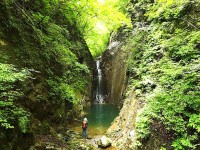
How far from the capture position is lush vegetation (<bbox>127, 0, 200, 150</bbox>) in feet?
21.2

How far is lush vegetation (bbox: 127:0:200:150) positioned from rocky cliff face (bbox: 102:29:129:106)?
12502 mm

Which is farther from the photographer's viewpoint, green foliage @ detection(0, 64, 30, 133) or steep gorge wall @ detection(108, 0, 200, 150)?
steep gorge wall @ detection(108, 0, 200, 150)

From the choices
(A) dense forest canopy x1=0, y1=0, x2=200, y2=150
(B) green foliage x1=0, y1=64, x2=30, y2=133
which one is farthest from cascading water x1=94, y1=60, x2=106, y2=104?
(B) green foliage x1=0, y1=64, x2=30, y2=133

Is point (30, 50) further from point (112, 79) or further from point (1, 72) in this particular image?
point (112, 79)

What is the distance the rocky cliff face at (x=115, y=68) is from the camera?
24.9 meters

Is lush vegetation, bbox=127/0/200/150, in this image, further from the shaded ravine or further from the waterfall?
the waterfall

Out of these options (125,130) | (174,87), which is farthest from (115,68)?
(174,87)

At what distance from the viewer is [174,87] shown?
7473 millimetres

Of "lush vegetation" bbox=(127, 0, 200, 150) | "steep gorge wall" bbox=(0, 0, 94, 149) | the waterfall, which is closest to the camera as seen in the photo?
"steep gorge wall" bbox=(0, 0, 94, 149)

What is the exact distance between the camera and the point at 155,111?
7.41 m

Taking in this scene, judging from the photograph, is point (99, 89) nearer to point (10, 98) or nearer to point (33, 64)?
point (33, 64)

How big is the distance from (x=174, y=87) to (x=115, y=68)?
20391mm

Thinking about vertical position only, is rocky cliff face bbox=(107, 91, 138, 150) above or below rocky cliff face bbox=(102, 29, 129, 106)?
below

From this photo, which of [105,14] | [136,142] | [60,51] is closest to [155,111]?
[136,142]
